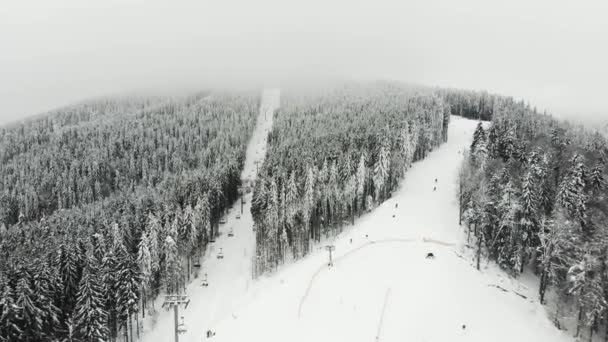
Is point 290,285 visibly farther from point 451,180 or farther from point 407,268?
point 451,180

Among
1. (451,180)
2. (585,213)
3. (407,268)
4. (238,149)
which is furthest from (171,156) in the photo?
(585,213)

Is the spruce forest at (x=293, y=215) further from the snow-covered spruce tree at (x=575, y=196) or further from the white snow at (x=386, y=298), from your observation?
the white snow at (x=386, y=298)

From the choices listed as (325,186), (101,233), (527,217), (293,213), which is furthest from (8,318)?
(527,217)

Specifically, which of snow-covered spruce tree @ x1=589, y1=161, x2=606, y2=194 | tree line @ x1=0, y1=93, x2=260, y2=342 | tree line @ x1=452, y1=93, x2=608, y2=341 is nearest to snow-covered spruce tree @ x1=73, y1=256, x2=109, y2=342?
tree line @ x1=0, y1=93, x2=260, y2=342

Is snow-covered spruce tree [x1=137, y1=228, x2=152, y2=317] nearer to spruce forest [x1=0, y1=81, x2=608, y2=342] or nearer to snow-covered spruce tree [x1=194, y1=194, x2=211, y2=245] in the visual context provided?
spruce forest [x1=0, y1=81, x2=608, y2=342]

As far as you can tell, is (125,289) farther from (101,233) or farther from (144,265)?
(101,233)

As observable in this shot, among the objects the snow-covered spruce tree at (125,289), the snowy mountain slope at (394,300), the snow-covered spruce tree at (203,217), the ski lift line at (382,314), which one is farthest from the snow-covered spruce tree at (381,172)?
the snow-covered spruce tree at (125,289)
